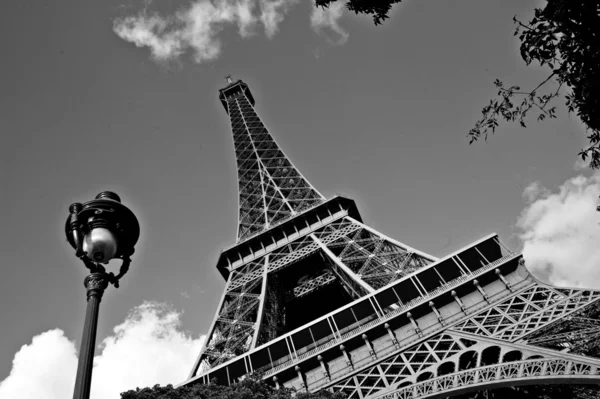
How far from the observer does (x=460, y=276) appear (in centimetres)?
2195

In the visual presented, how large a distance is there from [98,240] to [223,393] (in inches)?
424

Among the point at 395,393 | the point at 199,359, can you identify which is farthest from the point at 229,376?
the point at 395,393

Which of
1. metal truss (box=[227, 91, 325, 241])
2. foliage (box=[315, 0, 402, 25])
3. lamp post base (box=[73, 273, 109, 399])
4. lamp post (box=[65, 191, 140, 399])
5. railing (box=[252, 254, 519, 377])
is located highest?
metal truss (box=[227, 91, 325, 241])

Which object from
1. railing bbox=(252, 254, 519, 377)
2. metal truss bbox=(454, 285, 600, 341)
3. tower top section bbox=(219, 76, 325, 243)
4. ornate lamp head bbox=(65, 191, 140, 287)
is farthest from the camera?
tower top section bbox=(219, 76, 325, 243)

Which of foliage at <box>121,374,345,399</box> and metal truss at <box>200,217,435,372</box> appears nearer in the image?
foliage at <box>121,374,345,399</box>

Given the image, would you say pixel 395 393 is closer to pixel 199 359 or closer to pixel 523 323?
pixel 523 323

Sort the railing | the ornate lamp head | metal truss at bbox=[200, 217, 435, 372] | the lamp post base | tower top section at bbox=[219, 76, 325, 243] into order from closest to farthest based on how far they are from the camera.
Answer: the lamp post base → the ornate lamp head → the railing → metal truss at bbox=[200, 217, 435, 372] → tower top section at bbox=[219, 76, 325, 243]

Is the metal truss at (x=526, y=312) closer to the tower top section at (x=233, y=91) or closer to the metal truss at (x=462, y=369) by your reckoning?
the metal truss at (x=462, y=369)

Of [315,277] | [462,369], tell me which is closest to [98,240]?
[462,369]

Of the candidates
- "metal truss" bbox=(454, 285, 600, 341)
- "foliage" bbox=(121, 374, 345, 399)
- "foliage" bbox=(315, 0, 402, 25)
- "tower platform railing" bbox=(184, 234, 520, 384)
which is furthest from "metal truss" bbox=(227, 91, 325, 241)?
"foliage" bbox=(315, 0, 402, 25)

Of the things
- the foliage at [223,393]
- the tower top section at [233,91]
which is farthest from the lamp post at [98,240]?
the tower top section at [233,91]

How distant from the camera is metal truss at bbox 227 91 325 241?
4056 centimetres

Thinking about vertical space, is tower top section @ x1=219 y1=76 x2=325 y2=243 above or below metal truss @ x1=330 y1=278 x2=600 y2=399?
above

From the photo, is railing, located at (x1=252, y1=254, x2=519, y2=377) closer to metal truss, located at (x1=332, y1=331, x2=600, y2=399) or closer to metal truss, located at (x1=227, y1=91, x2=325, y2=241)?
metal truss, located at (x1=332, y1=331, x2=600, y2=399)
